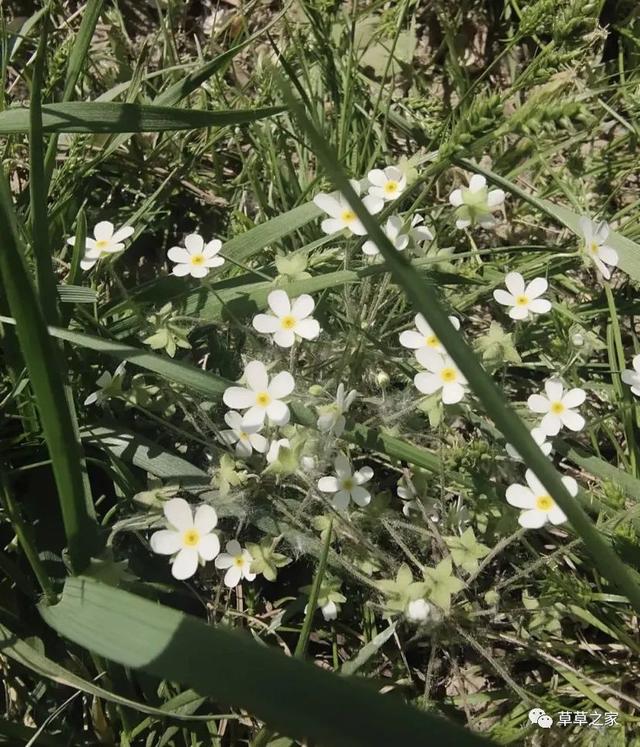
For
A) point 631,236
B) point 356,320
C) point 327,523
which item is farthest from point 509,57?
point 327,523

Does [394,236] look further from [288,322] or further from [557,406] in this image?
[557,406]

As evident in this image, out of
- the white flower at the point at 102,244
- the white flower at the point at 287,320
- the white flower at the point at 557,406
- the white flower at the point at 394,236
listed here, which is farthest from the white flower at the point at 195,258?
the white flower at the point at 557,406

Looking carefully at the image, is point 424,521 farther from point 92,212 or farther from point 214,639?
point 92,212

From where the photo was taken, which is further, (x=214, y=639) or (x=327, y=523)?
(x=327, y=523)

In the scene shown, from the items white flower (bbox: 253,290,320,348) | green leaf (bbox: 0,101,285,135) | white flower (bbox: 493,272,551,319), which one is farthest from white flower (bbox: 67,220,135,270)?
white flower (bbox: 493,272,551,319)

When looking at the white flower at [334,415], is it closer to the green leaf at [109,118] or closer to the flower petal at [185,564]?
the flower petal at [185,564]

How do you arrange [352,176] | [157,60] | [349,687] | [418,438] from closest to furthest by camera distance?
[349,687] → [418,438] → [352,176] → [157,60]

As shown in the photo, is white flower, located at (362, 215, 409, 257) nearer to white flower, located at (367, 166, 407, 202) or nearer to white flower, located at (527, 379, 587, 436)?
white flower, located at (367, 166, 407, 202)
